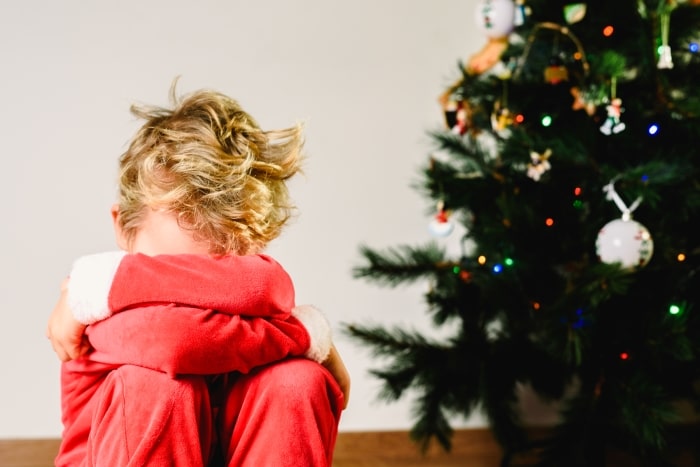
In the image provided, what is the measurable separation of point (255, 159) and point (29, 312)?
87cm

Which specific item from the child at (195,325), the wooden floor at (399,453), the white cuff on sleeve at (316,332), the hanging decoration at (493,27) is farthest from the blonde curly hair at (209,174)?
the wooden floor at (399,453)

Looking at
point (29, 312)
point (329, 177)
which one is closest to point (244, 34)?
point (329, 177)

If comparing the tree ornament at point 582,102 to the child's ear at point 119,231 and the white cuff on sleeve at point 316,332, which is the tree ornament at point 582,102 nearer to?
the white cuff on sleeve at point 316,332

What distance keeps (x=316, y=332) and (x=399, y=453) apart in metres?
0.95

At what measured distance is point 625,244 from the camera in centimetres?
117

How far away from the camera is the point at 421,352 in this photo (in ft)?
4.67

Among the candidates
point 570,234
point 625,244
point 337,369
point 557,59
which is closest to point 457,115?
point 557,59

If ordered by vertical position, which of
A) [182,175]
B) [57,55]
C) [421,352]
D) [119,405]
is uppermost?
[57,55]

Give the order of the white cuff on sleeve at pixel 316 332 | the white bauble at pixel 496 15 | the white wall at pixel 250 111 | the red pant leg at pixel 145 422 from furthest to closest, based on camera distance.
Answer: the white wall at pixel 250 111 → the white bauble at pixel 496 15 → the white cuff on sleeve at pixel 316 332 → the red pant leg at pixel 145 422

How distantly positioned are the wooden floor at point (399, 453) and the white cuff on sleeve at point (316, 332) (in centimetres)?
81

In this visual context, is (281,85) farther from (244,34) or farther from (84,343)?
(84,343)

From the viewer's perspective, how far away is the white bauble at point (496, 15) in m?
1.39

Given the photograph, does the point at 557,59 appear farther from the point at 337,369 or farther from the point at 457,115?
the point at 337,369

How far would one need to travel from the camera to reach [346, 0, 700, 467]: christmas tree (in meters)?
1.25
